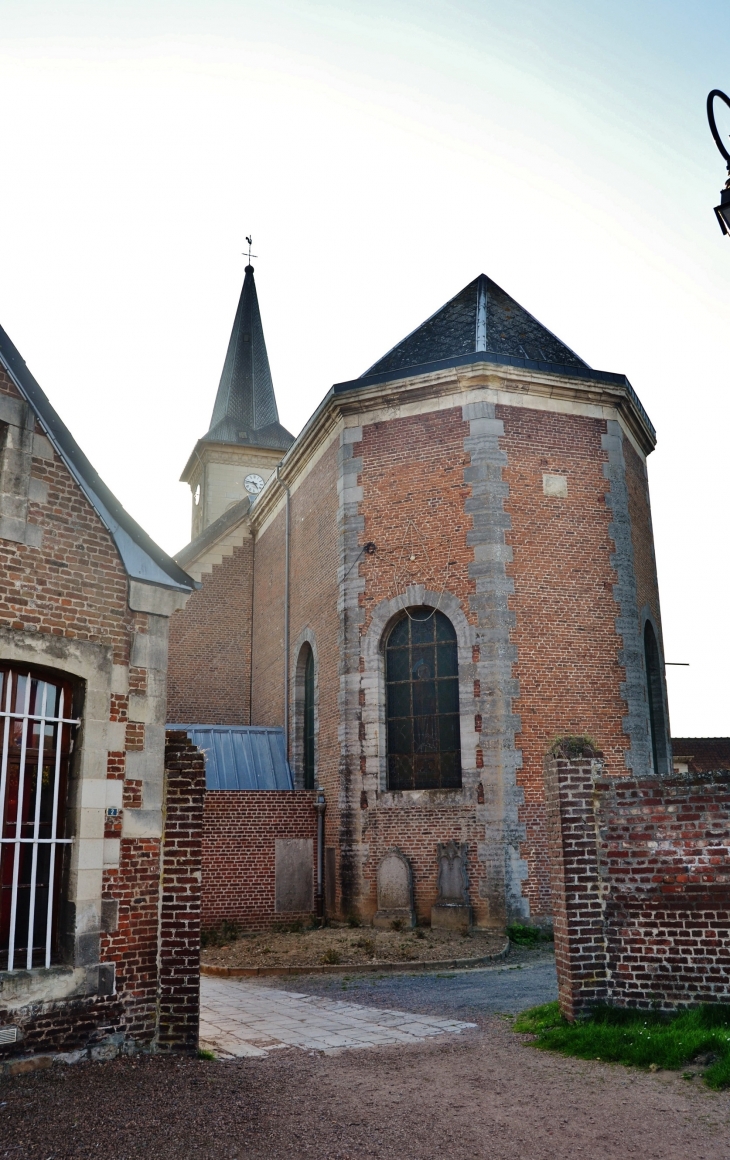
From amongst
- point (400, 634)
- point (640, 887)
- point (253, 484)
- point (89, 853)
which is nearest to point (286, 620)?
point (400, 634)

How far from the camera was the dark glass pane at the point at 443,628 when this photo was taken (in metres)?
14.9

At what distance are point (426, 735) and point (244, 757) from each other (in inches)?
200

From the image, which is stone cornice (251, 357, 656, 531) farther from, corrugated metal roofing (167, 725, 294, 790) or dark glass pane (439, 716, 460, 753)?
corrugated metal roofing (167, 725, 294, 790)

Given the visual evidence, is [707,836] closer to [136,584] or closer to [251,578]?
[136,584]

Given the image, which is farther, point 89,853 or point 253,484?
point 253,484

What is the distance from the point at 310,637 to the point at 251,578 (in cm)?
570

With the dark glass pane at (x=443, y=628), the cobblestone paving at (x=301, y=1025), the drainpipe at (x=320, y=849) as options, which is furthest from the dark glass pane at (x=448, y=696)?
the cobblestone paving at (x=301, y=1025)

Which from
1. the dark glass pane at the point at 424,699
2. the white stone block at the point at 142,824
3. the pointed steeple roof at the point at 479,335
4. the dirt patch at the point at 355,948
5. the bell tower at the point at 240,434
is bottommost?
the dirt patch at the point at 355,948

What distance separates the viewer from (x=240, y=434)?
3362 centimetres

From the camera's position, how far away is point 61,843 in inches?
276

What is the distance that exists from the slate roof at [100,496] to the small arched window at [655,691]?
35.7 ft

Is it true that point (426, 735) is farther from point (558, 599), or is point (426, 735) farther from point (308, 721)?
point (308, 721)

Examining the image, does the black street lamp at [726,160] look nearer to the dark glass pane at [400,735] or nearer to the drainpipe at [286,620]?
the dark glass pane at [400,735]

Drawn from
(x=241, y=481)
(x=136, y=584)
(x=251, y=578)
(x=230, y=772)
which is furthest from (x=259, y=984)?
(x=241, y=481)
